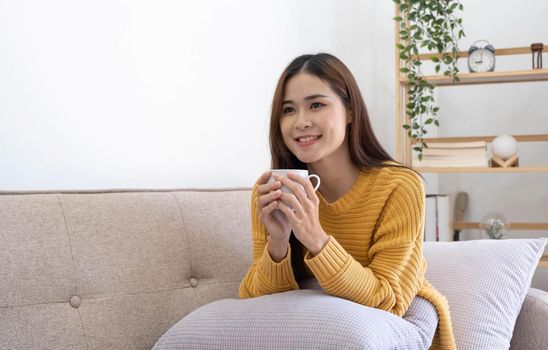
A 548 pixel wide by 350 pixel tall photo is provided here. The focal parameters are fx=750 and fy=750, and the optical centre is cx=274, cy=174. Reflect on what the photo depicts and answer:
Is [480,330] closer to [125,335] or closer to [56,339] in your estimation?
[125,335]

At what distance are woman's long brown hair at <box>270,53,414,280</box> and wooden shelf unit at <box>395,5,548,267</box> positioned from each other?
4.28 ft

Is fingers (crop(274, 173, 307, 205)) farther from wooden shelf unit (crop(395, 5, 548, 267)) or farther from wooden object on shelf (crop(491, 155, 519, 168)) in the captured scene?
wooden object on shelf (crop(491, 155, 519, 168))

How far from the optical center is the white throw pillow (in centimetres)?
153

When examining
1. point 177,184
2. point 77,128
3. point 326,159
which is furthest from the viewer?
point 177,184

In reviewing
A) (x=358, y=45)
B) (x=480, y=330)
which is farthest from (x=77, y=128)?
(x=358, y=45)

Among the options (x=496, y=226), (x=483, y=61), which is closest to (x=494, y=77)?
(x=483, y=61)

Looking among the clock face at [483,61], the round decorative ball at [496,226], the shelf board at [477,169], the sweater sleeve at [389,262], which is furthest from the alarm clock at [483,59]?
the sweater sleeve at [389,262]

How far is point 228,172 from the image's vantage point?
233cm

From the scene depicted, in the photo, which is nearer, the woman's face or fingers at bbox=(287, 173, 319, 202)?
fingers at bbox=(287, 173, 319, 202)

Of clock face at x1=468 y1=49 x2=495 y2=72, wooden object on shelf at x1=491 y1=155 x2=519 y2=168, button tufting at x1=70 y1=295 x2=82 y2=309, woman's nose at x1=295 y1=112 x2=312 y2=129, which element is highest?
clock face at x1=468 y1=49 x2=495 y2=72

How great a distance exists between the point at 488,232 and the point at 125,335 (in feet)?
6.33

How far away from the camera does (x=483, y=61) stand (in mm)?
2914

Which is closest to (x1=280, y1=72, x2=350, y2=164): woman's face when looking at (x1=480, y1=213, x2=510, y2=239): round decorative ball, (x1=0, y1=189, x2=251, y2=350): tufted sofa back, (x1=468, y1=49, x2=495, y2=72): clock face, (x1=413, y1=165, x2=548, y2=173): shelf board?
(x1=0, y1=189, x2=251, y2=350): tufted sofa back

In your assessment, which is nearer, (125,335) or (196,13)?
(125,335)
